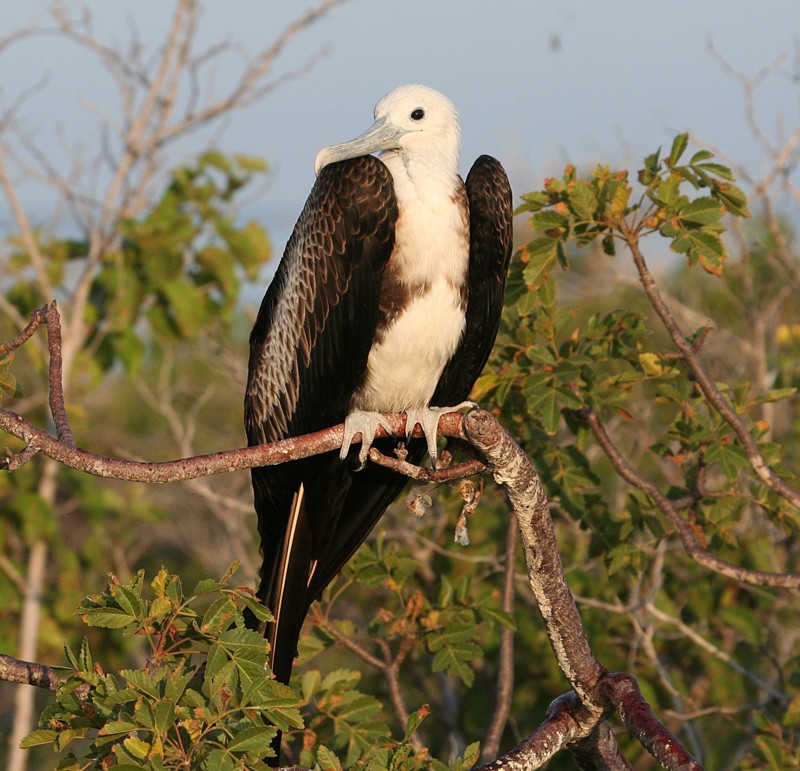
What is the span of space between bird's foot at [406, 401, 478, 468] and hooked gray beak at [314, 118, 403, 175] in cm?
81

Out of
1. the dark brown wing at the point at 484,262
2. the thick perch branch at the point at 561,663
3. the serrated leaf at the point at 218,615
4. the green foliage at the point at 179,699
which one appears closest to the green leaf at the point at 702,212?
the dark brown wing at the point at 484,262

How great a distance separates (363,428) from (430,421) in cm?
23

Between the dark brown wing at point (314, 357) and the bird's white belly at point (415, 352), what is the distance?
2.2 inches

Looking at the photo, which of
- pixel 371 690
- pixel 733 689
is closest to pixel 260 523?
pixel 371 690

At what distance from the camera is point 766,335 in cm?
767

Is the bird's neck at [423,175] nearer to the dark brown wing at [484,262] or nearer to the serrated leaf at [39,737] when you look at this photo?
the dark brown wing at [484,262]

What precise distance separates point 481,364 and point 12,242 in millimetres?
4264

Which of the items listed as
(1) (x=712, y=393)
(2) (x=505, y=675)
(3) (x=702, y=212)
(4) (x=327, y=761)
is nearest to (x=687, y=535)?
(1) (x=712, y=393)

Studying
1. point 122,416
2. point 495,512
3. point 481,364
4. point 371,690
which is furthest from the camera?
point 122,416

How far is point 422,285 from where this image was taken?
3600mm

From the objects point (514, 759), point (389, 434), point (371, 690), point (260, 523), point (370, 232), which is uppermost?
point (370, 232)

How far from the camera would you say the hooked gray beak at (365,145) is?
12.2ft

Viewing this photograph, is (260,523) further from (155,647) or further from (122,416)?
(122,416)

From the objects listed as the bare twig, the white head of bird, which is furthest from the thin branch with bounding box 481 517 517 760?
the white head of bird
